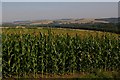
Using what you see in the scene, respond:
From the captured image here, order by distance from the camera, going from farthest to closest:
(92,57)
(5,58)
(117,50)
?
(117,50) → (92,57) → (5,58)

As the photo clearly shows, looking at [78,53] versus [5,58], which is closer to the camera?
[5,58]

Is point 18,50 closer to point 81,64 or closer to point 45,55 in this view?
point 45,55

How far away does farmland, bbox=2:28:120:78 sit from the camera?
1438 cm

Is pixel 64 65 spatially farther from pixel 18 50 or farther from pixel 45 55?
pixel 18 50

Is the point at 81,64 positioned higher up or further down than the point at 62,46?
further down

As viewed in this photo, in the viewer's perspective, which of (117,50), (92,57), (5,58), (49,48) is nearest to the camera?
(5,58)

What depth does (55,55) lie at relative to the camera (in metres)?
15.2

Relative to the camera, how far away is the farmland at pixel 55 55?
14383 millimetres

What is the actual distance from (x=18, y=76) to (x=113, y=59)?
6.22 meters

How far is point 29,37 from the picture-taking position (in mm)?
15398

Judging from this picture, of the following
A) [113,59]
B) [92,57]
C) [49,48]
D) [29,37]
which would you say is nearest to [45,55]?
[49,48]

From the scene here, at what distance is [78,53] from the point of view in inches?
630

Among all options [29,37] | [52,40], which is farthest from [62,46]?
[29,37]

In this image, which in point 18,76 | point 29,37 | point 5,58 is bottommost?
point 18,76
